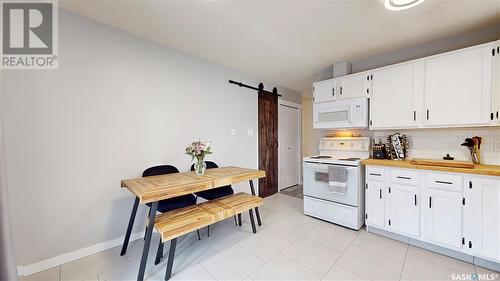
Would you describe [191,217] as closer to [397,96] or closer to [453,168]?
[453,168]

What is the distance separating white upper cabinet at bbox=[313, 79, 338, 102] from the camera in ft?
9.79

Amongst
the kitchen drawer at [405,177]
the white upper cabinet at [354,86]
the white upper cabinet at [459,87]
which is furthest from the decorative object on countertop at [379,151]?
the white upper cabinet at [354,86]

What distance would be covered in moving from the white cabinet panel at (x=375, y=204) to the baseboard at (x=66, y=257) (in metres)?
2.95

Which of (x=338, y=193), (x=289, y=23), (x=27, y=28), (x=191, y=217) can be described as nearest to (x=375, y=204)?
(x=338, y=193)

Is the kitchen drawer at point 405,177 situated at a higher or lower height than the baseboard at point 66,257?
higher

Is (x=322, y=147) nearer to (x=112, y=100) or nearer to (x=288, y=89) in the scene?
(x=288, y=89)

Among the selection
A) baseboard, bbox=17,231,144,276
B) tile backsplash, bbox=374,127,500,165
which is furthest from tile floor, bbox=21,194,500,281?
tile backsplash, bbox=374,127,500,165

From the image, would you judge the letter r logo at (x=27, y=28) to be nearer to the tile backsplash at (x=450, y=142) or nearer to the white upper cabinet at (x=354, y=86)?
the white upper cabinet at (x=354, y=86)

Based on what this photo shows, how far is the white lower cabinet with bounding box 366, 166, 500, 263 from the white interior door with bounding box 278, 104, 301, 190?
2184mm

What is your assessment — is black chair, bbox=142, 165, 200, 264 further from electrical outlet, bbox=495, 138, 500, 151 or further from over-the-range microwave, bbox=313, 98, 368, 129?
electrical outlet, bbox=495, 138, 500, 151

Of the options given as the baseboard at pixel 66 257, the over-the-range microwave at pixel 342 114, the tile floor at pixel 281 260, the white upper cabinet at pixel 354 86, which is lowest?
the tile floor at pixel 281 260

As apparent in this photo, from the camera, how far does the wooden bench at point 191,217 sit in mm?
1600

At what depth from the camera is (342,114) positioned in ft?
9.50

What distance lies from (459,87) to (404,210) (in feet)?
4.77
